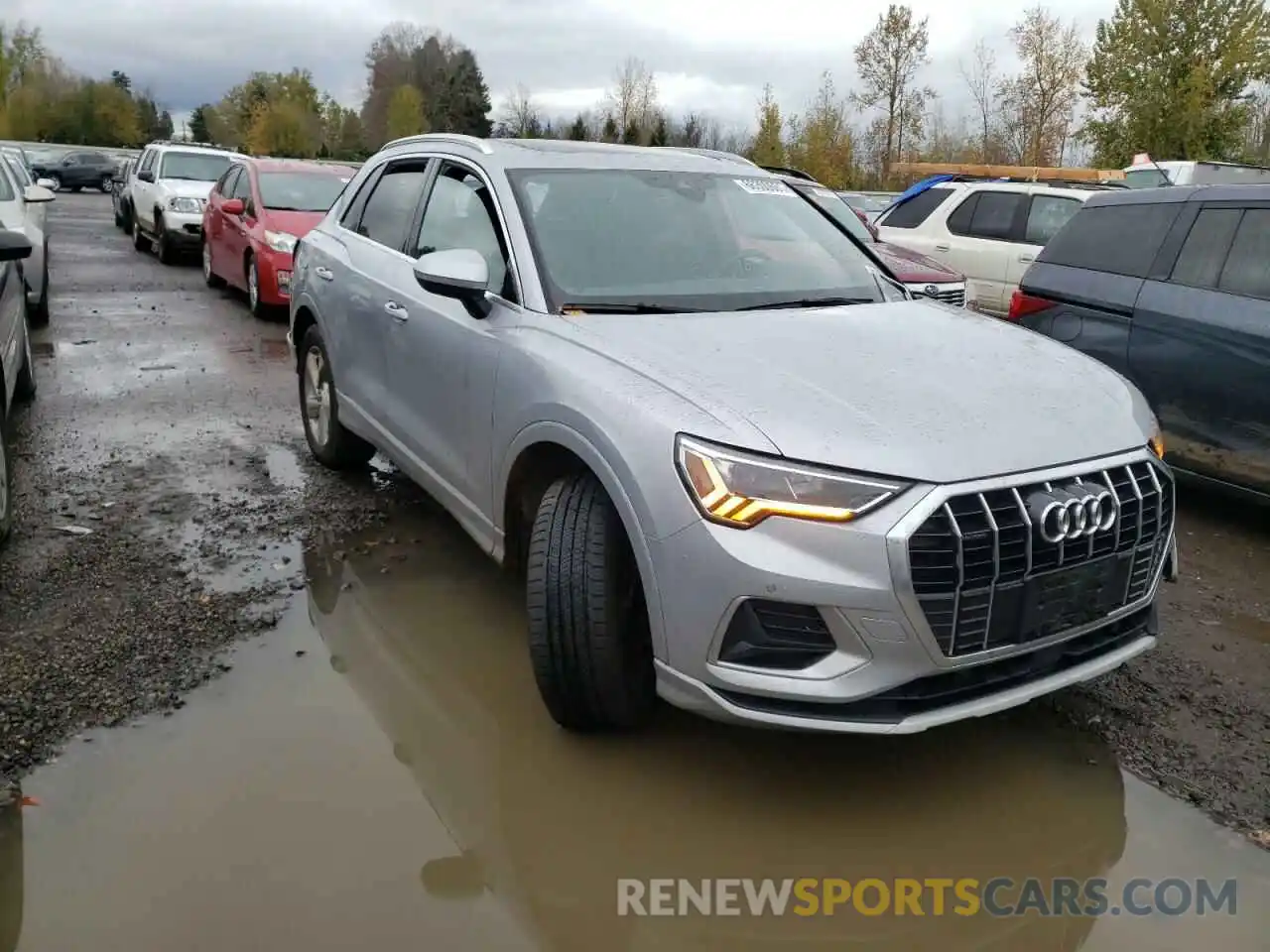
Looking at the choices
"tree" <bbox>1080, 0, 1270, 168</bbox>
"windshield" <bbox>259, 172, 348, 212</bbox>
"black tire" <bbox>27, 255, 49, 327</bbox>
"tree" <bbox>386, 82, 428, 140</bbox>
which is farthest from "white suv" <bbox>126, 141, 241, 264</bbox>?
"tree" <bbox>386, 82, 428, 140</bbox>

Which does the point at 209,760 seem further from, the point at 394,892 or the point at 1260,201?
the point at 1260,201

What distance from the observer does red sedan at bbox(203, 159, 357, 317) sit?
10711mm

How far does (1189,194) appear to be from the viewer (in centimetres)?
572

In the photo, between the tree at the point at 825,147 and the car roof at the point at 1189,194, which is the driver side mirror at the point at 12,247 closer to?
the car roof at the point at 1189,194

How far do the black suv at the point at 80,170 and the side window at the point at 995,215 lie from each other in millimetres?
39321

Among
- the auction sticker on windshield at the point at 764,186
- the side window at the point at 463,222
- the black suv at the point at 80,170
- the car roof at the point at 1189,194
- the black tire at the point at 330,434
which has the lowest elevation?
the black tire at the point at 330,434

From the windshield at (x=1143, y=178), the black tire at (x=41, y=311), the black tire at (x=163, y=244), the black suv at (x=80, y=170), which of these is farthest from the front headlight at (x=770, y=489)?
the black suv at (x=80, y=170)

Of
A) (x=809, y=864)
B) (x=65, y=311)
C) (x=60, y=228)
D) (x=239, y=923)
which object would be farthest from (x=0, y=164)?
(x=60, y=228)

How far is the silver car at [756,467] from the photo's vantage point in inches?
102

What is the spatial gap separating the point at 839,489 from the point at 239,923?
175cm

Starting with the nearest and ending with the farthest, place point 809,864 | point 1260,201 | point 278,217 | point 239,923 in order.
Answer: point 239,923 → point 809,864 → point 1260,201 → point 278,217

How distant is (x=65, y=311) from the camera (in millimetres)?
11281

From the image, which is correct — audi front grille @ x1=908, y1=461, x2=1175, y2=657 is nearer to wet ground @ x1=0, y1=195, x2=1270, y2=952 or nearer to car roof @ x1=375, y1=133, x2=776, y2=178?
wet ground @ x1=0, y1=195, x2=1270, y2=952

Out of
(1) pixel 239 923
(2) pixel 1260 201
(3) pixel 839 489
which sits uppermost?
(2) pixel 1260 201
